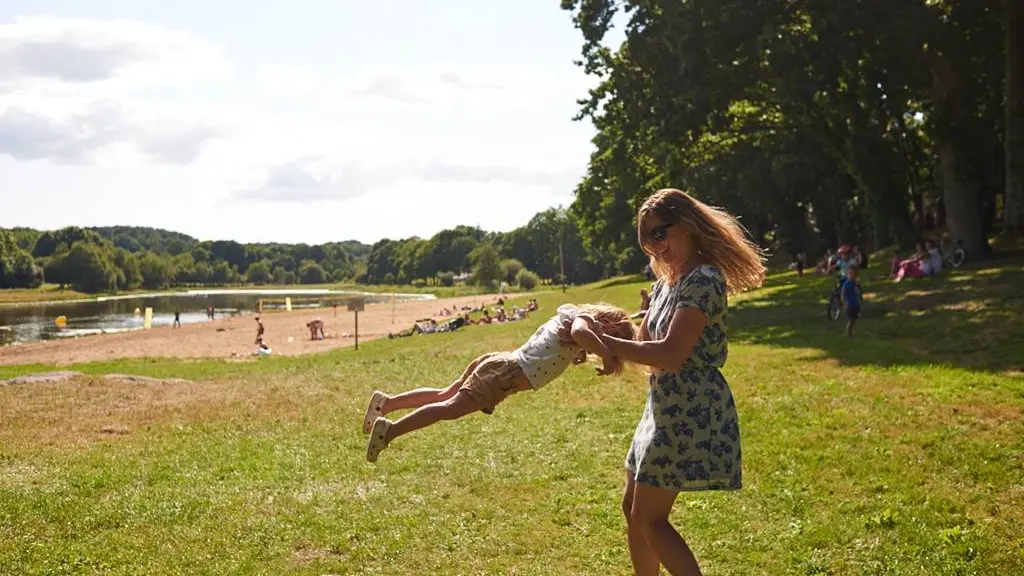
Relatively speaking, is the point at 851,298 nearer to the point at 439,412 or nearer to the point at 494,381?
the point at 494,381

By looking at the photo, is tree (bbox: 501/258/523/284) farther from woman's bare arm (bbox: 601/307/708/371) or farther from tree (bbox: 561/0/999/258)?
woman's bare arm (bbox: 601/307/708/371)

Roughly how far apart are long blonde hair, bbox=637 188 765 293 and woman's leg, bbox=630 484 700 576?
127cm

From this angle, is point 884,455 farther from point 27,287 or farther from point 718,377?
point 27,287

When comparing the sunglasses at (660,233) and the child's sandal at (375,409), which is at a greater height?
the sunglasses at (660,233)

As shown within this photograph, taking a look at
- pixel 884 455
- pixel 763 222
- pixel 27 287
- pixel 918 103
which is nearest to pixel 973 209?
pixel 918 103

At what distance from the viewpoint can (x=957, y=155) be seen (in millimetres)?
27578

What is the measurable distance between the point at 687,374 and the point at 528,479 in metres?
5.24

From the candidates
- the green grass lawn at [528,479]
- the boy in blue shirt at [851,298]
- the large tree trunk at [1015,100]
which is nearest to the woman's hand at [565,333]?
the green grass lawn at [528,479]

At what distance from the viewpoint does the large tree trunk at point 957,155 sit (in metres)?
27.2

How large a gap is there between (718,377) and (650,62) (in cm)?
2414

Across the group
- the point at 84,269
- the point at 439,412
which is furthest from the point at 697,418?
the point at 84,269

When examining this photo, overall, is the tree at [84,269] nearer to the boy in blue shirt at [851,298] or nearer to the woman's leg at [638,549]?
the boy in blue shirt at [851,298]

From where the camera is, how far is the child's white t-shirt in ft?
16.7

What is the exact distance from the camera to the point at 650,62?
2686cm
